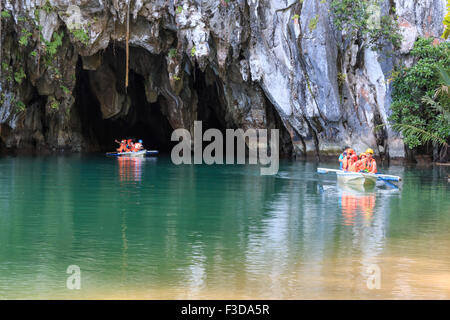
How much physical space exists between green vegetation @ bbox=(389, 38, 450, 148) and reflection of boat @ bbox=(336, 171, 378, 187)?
28.5ft

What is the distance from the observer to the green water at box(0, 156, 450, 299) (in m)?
7.14

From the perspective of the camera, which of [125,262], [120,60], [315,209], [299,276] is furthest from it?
[120,60]

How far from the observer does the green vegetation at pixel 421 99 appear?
26844 millimetres

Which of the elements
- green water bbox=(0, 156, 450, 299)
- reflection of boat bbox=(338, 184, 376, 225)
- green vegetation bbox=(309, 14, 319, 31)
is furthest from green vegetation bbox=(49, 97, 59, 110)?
reflection of boat bbox=(338, 184, 376, 225)

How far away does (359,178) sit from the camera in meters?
18.4

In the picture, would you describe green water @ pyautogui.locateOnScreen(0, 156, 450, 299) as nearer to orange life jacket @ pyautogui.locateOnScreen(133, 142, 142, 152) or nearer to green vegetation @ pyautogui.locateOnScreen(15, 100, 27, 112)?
green vegetation @ pyautogui.locateOnScreen(15, 100, 27, 112)

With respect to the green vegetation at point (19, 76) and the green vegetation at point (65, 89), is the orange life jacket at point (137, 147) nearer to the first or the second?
the green vegetation at point (65, 89)

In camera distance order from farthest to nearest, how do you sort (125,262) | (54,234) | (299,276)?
(54,234)
(125,262)
(299,276)

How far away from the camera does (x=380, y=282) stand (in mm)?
7352
